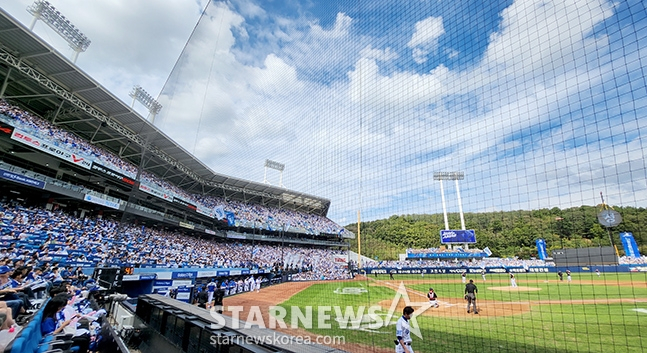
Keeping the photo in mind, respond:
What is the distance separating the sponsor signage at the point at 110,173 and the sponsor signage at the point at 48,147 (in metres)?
0.58

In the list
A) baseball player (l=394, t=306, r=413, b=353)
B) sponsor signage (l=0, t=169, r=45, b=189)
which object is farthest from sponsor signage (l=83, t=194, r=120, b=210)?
baseball player (l=394, t=306, r=413, b=353)

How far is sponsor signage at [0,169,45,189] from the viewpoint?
11.7 metres

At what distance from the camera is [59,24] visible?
19.7 m

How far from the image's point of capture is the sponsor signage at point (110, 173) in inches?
619

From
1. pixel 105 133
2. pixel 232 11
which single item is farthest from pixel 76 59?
pixel 232 11

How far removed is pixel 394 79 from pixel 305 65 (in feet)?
8.81

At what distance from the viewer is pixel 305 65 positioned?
766 centimetres

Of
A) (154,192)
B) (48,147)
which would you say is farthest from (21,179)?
(154,192)

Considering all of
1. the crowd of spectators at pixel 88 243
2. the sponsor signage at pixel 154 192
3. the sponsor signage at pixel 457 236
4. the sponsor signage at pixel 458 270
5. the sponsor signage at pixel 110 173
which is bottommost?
the sponsor signage at pixel 458 270

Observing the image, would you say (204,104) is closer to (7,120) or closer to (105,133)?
(7,120)

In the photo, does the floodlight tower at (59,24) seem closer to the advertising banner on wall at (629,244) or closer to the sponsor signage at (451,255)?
the sponsor signage at (451,255)

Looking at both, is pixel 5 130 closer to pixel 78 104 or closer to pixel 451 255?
pixel 78 104

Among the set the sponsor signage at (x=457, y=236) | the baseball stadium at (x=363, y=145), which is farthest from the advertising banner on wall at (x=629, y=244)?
the baseball stadium at (x=363, y=145)

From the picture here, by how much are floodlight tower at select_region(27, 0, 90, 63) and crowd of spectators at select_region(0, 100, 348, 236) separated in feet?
26.8
